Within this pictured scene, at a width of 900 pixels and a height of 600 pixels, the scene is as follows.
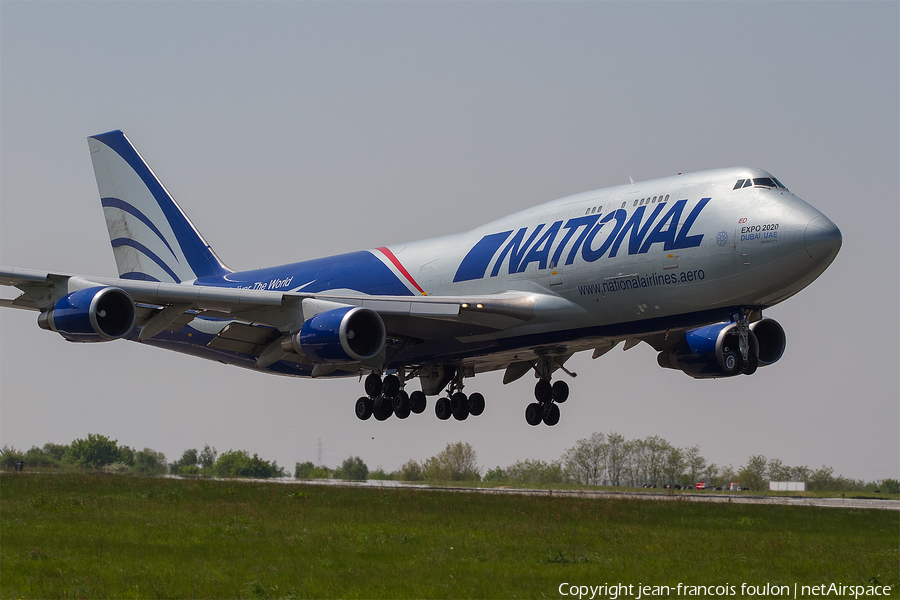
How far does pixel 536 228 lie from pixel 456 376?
30.5ft

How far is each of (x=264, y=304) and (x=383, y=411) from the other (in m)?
7.55

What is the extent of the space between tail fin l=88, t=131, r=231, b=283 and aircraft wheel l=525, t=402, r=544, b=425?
48.2 ft

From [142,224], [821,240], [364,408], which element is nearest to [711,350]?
[821,240]

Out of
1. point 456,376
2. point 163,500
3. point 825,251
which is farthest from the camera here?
point 456,376

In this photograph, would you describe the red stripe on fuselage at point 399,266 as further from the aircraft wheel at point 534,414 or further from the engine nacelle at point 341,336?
the aircraft wheel at point 534,414

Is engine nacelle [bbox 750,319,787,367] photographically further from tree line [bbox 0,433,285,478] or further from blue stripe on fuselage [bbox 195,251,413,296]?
tree line [bbox 0,433,285,478]

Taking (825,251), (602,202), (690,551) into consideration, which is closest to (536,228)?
(602,202)

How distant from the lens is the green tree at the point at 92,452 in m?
59.1

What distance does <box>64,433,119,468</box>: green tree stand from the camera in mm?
59125

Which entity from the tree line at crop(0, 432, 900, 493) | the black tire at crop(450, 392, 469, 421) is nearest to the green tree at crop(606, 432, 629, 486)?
the tree line at crop(0, 432, 900, 493)

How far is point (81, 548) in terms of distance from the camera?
2141 centimetres

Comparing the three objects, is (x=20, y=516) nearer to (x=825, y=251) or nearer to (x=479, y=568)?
(x=479, y=568)

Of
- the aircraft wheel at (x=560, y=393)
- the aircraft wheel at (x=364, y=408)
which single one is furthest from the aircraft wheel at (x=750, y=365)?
the aircraft wheel at (x=364, y=408)

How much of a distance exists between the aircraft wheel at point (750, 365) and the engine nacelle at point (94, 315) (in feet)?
55.8
